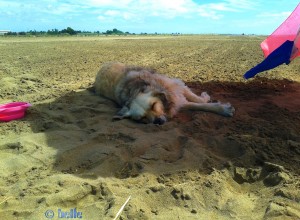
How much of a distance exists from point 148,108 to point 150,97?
204 mm

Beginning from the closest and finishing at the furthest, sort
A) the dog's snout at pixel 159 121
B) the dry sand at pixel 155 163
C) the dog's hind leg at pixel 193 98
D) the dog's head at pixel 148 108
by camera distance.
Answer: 1. the dry sand at pixel 155 163
2. the dog's snout at pixel 159 121
3. the dog's head at pixel 148 108
4. the dog's hind leg at pixel 193 98

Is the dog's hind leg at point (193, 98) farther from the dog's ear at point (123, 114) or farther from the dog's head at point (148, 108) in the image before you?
the dog's ear at point (123, 114)

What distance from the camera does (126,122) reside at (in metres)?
4.91

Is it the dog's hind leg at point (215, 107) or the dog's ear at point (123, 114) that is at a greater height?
the dog's hind leg at point (215, 107)

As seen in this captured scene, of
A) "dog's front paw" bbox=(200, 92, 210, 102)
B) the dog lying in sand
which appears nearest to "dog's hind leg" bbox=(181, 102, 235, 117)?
the dog lying in sand

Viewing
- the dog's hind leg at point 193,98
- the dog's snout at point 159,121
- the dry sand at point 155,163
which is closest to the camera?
the dry sand at point 155,163

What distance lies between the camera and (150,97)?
511 centimetres

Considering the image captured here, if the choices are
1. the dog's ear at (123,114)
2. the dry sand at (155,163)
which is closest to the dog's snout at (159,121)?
the dry sand at (155,163)

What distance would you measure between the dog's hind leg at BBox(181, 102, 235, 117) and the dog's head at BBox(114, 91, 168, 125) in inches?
19.3

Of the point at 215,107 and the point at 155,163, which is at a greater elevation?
the point at 215,107

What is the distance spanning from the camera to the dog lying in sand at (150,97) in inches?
197

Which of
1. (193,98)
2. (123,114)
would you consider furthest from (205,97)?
(123,114)

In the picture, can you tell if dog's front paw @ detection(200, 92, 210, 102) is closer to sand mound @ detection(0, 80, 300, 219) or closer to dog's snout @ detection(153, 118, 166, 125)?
sand mound @ detection(0, 80, 300, 219)

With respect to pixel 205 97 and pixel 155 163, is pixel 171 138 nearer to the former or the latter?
pixel 155 163
